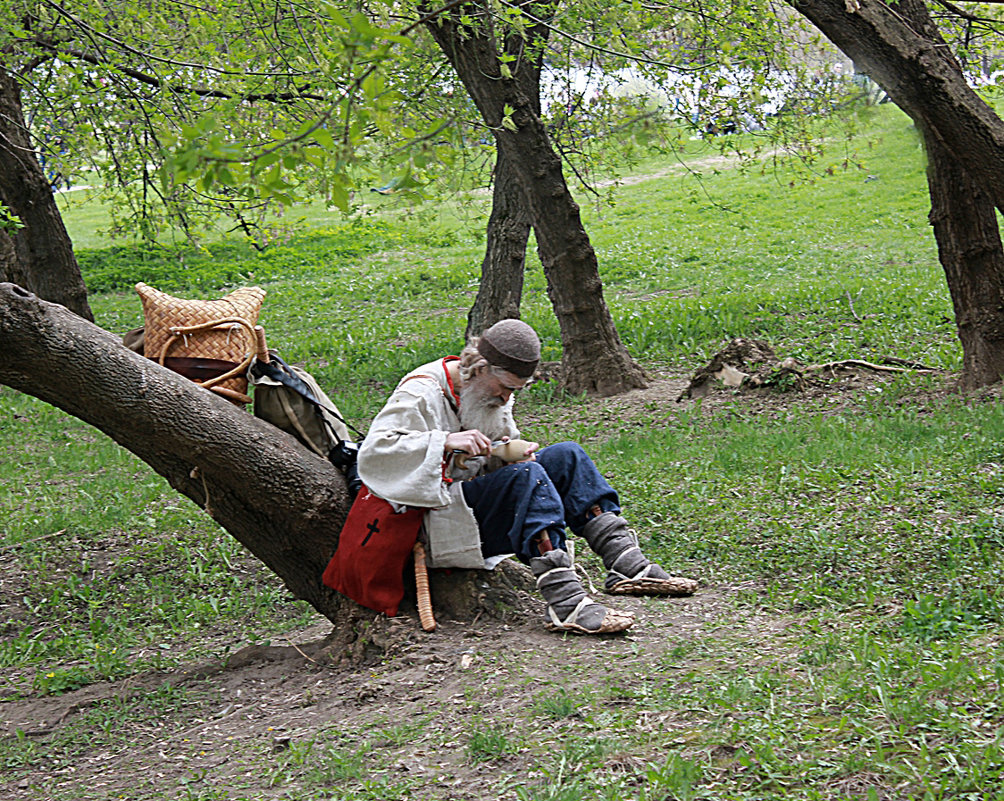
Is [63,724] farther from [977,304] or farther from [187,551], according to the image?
[977,304]

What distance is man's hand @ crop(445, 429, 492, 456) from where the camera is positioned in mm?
4039

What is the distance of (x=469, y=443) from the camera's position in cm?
404

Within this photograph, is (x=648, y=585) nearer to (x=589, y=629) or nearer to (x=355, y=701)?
(x=589, y=629)

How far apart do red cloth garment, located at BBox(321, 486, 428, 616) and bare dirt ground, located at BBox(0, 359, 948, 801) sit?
0.14 meters

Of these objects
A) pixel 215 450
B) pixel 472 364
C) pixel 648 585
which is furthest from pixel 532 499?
pixel 215 450

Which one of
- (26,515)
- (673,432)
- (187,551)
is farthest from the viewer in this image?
(673,432)

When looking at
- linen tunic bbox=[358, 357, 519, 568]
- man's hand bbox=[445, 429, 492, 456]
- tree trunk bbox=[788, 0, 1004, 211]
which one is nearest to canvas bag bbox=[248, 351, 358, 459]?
linen tunic bbox=[358, 357, 519, 568]

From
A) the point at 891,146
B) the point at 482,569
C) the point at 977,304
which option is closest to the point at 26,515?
the point at 482,569

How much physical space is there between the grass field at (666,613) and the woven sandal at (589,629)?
2.7 inches

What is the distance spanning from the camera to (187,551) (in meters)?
6.42

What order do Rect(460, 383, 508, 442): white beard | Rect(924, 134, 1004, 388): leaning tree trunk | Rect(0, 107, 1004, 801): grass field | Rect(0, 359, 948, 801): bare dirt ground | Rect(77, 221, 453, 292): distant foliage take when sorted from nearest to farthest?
Rect(0, 107, 1004, 801): grass field
Rect(0, 359, 948, 801): bare dirt ground
Rect(460, 383, 508, 442): white beard
Rect(924, 134, 1004, 388): leaning tree trunk
Rect(77, 221, 453, 292): distant foliage

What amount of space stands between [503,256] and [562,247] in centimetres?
142

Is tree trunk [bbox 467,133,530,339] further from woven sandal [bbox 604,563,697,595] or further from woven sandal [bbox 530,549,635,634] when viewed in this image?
woven sandal [bbox 530,549,635,634]

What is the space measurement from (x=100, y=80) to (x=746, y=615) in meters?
7.93
